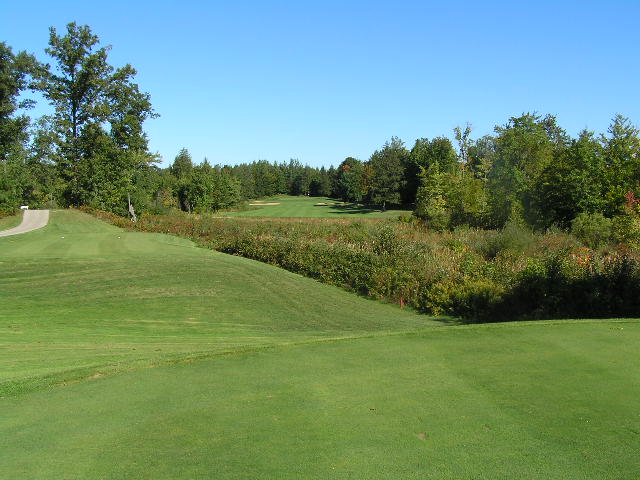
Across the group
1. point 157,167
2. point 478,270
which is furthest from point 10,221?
point 478,270

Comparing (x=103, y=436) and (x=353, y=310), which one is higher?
(x=103, y=436)

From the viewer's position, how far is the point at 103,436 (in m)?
4.82

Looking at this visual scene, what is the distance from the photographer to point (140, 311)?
14.4 meters

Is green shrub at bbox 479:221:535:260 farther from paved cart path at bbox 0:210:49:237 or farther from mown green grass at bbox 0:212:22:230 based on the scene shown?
mown green grass at bbox 0:212:22:230

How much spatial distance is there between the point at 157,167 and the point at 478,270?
39.0 metres

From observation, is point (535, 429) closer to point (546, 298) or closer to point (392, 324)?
point (392, 324)

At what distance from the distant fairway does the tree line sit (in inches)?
789

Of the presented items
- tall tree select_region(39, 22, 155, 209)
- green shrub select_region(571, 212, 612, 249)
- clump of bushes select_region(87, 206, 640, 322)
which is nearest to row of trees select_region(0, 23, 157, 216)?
tall tree select_region(39, 22, 155, 209)

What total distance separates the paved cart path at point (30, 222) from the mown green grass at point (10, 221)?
32 cm

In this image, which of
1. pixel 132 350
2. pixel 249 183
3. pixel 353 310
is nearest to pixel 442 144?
pixel 249 183

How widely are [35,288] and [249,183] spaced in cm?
10655

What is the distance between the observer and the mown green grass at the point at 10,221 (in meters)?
31.7

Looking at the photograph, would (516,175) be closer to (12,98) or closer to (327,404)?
(327,404)

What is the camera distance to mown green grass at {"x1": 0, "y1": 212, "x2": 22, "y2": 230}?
104 feet
